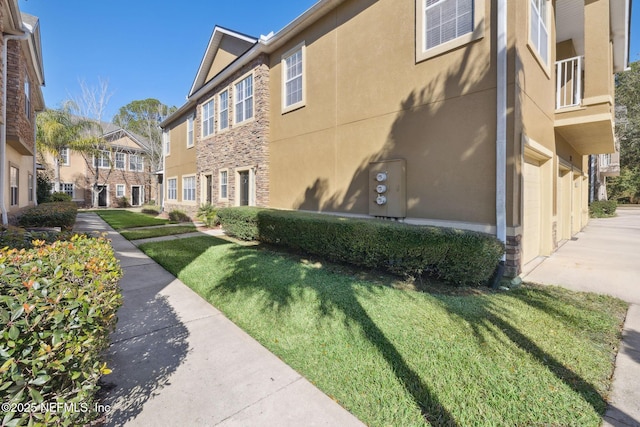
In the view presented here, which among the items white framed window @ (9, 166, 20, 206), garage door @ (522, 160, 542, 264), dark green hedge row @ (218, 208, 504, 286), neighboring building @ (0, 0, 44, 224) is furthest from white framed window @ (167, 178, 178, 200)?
garage door @ (522, 160, 542, 264)

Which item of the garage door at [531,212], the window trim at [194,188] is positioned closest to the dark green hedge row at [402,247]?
the garage door at [531,212]

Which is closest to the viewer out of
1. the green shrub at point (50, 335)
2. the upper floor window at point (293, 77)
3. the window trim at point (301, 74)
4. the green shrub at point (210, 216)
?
the green shrub at point (50, 335)

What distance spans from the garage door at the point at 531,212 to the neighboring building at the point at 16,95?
12671mm

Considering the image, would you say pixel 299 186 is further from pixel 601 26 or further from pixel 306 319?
pixel 601 26

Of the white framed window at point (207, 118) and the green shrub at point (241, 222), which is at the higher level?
the white framed window at point (207, 118)

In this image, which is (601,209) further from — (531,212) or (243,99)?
(243,99)

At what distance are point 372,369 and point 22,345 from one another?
276 cm

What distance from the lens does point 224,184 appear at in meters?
14.8

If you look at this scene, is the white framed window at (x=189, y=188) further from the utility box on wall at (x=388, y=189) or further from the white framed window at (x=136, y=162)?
the white framed window at (x=136, y=162)

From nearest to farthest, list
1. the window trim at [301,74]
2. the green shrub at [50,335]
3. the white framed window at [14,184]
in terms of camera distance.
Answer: the green shrub at [50,335]
the white framed window at [14,184]
the window trim at [301,74]

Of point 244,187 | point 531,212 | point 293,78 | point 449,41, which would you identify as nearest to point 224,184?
point 244,187

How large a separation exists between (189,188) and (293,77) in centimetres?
1151

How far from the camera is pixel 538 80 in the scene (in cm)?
691

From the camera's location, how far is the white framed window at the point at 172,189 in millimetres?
20906
